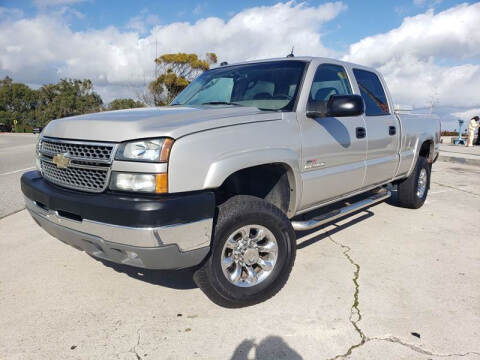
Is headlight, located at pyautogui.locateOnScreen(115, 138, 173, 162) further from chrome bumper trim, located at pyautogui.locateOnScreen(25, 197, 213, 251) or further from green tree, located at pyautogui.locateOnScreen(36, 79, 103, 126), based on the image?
green tree, located at pyautogui.locateOnScreen(36, 79, 103, 126)

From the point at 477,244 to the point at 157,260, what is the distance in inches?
142

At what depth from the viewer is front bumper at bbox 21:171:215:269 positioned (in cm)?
207

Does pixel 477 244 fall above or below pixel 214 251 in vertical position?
below

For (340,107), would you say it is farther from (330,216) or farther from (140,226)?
(140,226)

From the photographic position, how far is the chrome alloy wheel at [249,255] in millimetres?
2602

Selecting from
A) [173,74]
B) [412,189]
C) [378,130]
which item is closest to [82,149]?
[378,130]

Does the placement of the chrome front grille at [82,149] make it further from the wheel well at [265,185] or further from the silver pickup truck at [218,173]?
the wheel well at [265,185]

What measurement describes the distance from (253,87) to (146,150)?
63.8 inches

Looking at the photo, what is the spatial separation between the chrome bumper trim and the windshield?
134 centimetres

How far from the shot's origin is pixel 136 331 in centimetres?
239

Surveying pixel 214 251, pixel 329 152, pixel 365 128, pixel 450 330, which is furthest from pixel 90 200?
pixel 365 128

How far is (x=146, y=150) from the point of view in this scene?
7.04 ft

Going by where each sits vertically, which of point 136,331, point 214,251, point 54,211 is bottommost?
point 136,331

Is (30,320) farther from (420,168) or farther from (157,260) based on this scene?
(420,168)
